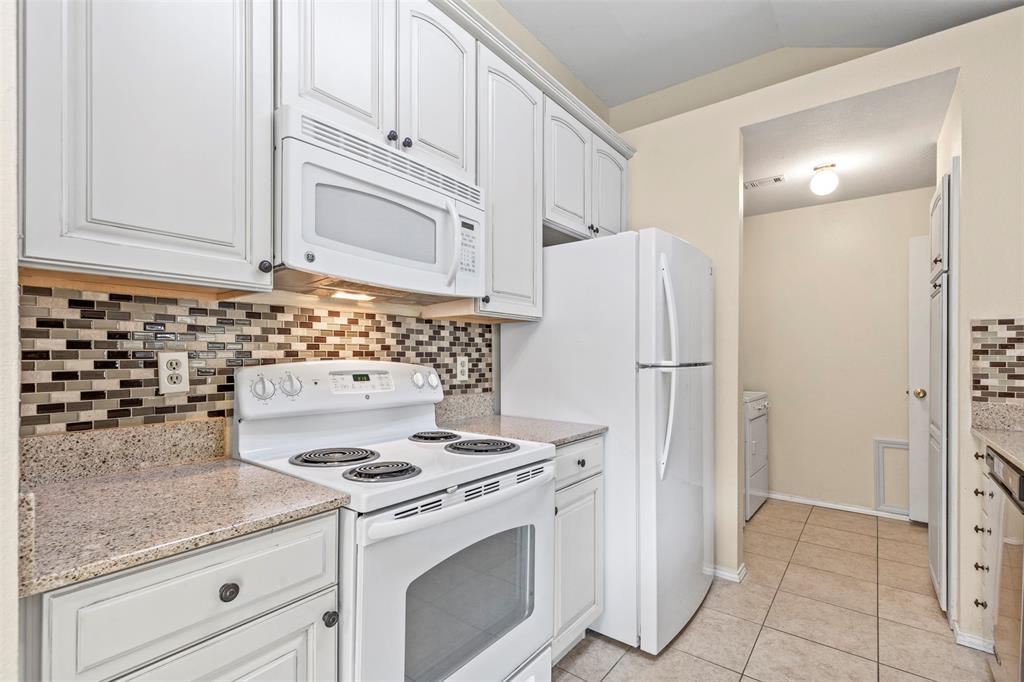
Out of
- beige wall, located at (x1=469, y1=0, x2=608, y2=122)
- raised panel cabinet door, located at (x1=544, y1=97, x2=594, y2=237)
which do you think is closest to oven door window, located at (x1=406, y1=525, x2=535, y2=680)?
raised panel cabinet door, located at (x1=544, y1=97, x2=594, y2=237)

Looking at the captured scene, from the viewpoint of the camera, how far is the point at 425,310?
2.09 meters

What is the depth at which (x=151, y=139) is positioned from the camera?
3.61 ft

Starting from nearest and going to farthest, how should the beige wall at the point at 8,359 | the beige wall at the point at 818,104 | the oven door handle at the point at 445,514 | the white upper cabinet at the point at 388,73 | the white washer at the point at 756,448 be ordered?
the beige wall at the point at 8,359 < the oven door handle at the point at 445,514 < the white upper cabinet at the point at 388,73 < the beige wall at the point at 818,104 < the white washer at the point at 756,448

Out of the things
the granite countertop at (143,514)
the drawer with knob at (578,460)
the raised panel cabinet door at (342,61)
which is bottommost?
the drawer with knob at (578,460)

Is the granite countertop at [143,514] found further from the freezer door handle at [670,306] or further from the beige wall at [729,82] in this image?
the beige wall at [729,82]

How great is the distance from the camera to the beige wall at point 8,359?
1.51 ft

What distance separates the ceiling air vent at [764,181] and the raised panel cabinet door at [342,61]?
2.77 m

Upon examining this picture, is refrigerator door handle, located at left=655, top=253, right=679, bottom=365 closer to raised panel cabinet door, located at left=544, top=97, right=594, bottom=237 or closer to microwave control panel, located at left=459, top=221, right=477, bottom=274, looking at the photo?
raised panel cabinet door, located at left=544, top=97, right=594, bottom=237

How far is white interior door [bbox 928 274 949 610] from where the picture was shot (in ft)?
7.18

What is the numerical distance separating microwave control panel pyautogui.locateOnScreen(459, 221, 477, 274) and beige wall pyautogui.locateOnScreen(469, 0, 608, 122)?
105cm

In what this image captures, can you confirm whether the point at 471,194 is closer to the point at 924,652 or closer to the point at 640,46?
the point at 640,46

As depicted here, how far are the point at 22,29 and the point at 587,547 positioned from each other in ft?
6.97

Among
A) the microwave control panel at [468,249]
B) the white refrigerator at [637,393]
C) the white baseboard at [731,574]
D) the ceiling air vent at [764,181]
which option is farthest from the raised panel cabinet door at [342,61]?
the ceiling air vent at [764,181]

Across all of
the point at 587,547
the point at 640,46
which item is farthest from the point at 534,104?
the point at 587,547
